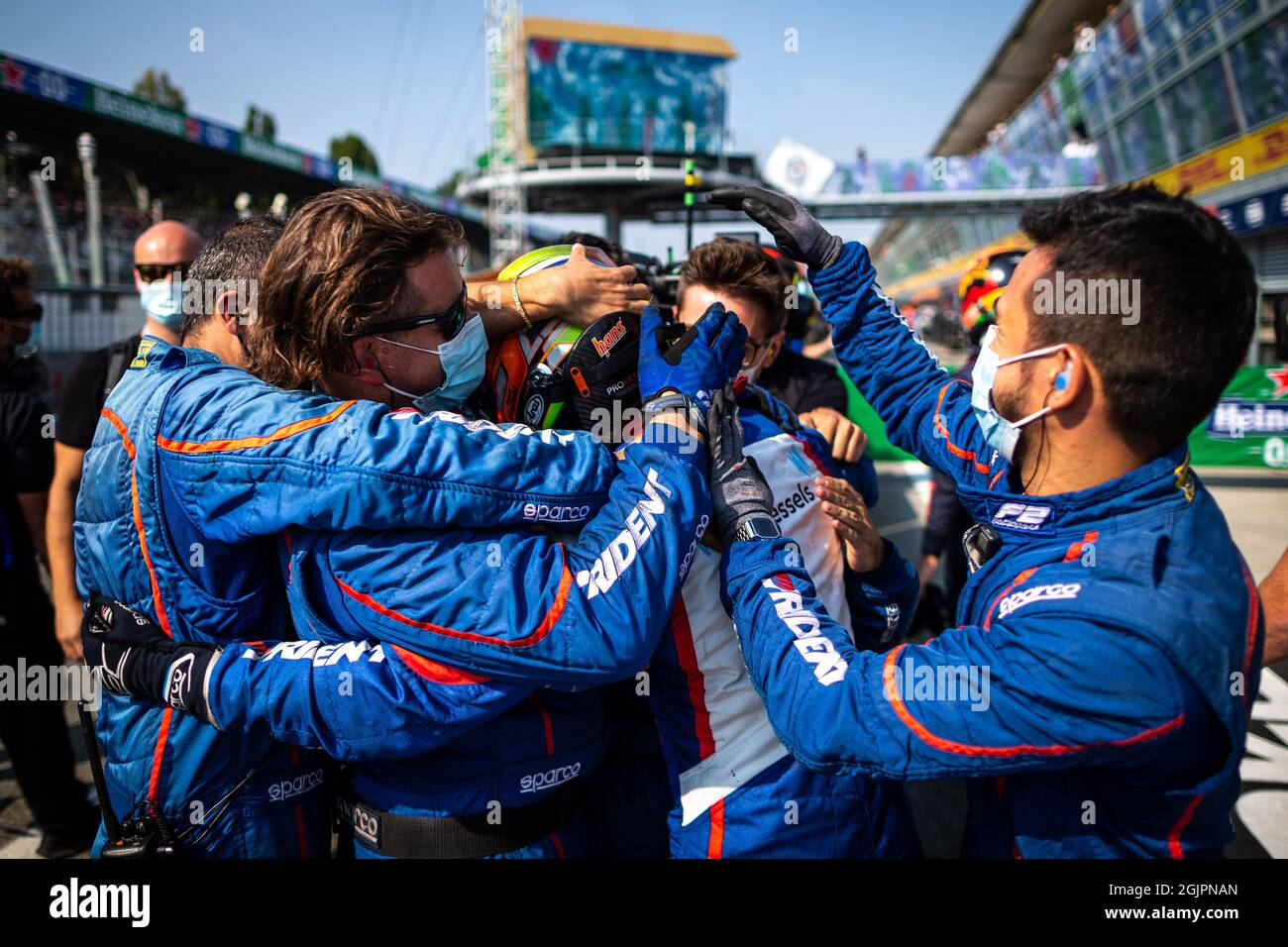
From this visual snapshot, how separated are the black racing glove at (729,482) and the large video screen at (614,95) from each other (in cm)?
3997

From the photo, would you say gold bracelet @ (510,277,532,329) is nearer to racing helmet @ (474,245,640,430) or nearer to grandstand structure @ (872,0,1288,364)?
racing helmet @ (474,245,640,430)

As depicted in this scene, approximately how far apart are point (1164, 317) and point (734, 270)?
3.51 feet

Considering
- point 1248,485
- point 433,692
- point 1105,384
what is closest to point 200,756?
point 433,692

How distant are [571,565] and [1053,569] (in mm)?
774

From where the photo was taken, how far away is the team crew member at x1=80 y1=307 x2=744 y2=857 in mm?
1223

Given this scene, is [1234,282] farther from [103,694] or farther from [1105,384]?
[103,694]

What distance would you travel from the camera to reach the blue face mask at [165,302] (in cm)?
272

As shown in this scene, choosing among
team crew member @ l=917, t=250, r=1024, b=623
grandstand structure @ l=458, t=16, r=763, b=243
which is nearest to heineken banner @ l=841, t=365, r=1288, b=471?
team crew member @ l=917, t=250, r=1024, b=623

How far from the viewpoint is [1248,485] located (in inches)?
352

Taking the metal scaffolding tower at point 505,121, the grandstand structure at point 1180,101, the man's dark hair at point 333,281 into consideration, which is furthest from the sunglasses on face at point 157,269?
the metal scaffolding tower at point 505,121

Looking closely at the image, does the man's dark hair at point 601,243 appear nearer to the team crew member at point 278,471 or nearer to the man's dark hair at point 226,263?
the team crew member at point 278,471

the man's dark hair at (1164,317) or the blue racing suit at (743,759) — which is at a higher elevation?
the man's dark hair at (1164,317)

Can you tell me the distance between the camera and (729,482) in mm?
1423

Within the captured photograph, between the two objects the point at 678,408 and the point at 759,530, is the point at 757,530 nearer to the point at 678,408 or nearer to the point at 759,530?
the point at 759,530
